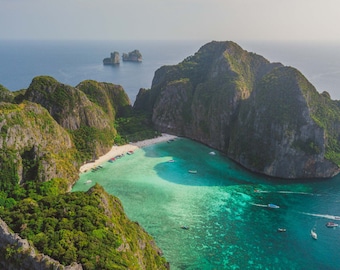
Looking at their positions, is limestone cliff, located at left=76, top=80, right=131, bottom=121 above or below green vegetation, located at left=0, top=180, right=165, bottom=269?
above

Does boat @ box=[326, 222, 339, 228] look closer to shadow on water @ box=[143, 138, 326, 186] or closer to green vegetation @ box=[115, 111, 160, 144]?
shadow on water @ box=[143, 138, 326, 186]

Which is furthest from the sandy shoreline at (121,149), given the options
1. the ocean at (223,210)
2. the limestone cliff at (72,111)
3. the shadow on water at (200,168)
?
the shadow on water at (200,168)

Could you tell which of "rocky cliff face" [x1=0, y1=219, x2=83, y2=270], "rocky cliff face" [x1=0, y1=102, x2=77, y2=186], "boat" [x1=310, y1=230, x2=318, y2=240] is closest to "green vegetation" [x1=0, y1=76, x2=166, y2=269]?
"rocky cliff face" [x1=0, y1=102, x2=77, y2=186]

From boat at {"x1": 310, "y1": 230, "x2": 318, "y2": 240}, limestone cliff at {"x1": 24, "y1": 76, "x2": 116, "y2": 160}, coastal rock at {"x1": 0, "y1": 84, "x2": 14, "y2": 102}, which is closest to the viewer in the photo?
boat at {"x1": 310, "y1": 230, "x2": 318, "y2": 240}

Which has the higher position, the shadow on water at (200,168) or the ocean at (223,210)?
the shadow on water at (200,168)

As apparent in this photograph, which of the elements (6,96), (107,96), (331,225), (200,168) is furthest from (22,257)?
(107,96)

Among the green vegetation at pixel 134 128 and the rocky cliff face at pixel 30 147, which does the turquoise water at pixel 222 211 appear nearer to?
the rocky cliff face at pixel 30 147
